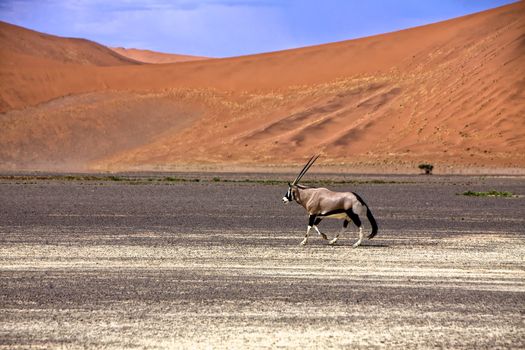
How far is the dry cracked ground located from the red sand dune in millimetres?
42570

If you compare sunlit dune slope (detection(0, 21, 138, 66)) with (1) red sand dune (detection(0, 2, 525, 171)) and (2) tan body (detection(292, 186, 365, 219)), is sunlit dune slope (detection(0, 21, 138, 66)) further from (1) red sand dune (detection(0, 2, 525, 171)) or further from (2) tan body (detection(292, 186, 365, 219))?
(2) tan body (detection(292, 186, 365, 219))

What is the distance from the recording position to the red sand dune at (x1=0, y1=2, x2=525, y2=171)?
234 feet

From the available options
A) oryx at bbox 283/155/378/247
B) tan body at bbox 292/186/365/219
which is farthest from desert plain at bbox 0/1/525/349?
tan body at bbox 292/186/365/219

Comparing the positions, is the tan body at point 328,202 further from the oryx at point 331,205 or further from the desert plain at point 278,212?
the desert plain at point 278,212

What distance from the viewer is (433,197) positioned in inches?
1329

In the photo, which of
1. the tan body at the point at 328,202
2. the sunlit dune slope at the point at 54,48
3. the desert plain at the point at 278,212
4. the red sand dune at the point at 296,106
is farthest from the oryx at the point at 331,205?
the sunlit dune slope at the point at 54,48

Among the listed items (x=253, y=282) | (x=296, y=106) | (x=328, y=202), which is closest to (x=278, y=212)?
(x=328, y=202)

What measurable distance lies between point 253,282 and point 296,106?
77554 mm

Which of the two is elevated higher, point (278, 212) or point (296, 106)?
point (296, 106)

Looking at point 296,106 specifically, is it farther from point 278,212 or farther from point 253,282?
point 253,282

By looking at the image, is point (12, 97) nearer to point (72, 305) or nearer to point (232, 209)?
point (232, 209)

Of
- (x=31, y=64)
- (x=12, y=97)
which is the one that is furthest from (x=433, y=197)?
(x=31, y=64)

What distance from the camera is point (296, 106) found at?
89.4m

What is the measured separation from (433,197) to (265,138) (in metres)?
47.5
